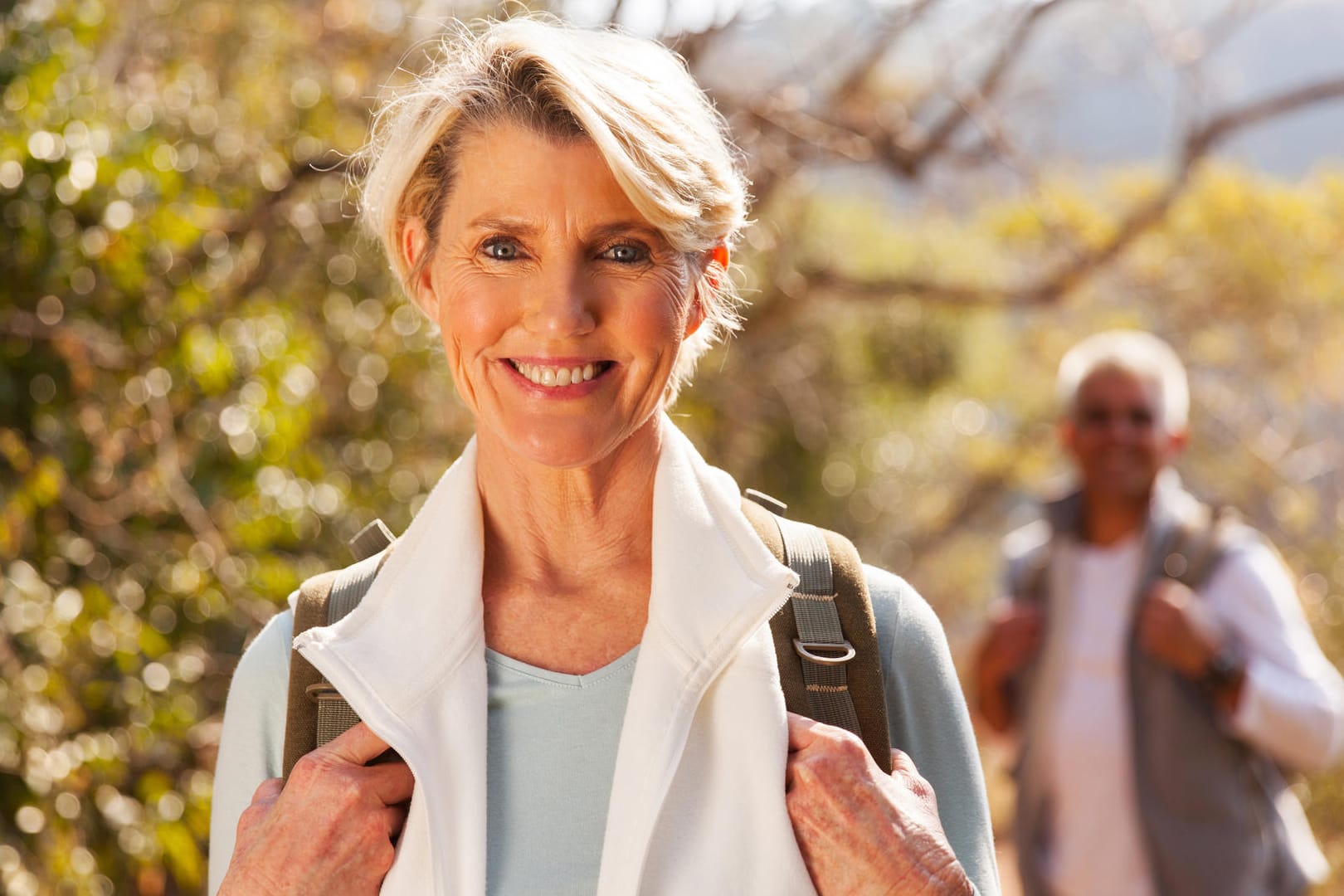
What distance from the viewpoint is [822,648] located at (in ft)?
4.84

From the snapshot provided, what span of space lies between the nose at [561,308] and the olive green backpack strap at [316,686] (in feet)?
1.17

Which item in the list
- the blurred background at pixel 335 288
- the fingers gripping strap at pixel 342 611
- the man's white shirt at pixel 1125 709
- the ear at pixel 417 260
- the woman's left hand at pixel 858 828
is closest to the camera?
the woman's left hand at pixel 858 828

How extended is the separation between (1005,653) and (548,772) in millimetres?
2437

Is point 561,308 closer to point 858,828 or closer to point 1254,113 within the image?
point 858,828

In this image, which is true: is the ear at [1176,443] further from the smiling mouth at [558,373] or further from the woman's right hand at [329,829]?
the woman's right hand at [329,829]

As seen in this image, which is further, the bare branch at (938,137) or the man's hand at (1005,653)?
the bare branch at (938,137)

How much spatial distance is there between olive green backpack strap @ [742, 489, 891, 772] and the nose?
1.09ft

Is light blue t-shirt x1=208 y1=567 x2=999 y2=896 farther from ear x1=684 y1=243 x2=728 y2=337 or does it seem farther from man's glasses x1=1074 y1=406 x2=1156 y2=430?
man's glasses x1=1074 y1=406 x2=1156 y2=430

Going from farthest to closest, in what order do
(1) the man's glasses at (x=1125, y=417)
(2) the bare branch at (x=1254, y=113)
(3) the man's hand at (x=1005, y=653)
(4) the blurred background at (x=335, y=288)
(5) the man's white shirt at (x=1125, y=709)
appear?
(2) the bare branch at (x=1254, y=113)
(1) the man's glasses at (x=1125, y=417)
(3) the man's hand at (x=1005, y=653)
(5) the man's white shirt at (x=1125, y=709)
(4) the blurred background at (x=335, y=288)

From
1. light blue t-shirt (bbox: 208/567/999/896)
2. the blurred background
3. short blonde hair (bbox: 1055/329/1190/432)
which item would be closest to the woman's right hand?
light blue t-shirt (bbox: 208/567/999/896)

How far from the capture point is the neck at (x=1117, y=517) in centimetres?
A: 374

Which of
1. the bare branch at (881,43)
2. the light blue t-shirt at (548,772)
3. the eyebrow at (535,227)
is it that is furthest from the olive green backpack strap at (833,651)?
the bare branch at (881,43)

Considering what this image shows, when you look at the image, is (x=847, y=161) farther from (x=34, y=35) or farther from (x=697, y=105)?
(x=697, y=105)

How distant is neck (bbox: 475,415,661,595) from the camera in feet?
5.23
